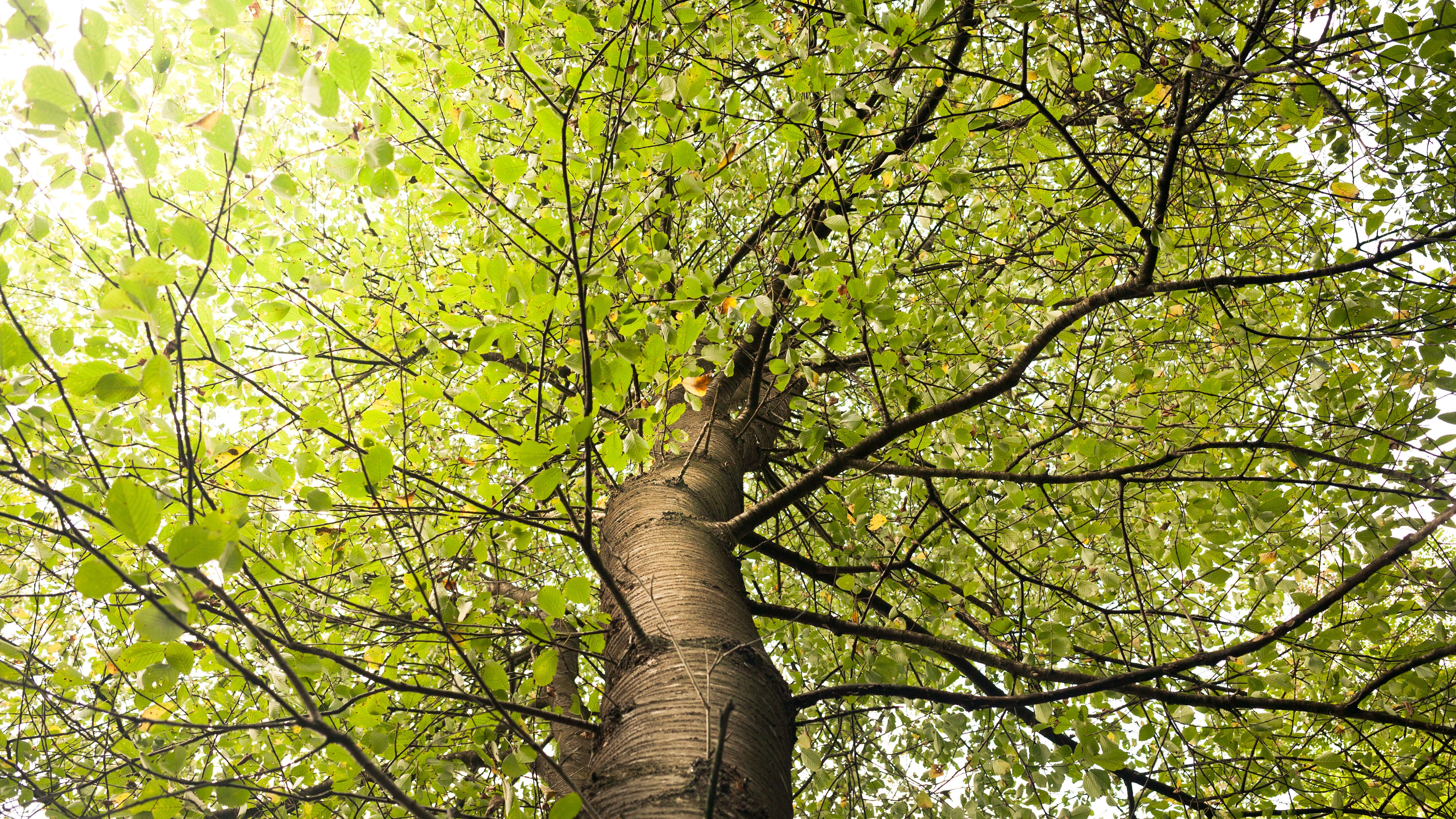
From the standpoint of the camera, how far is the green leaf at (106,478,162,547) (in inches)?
41.0

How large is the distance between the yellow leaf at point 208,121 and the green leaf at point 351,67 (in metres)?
0.24

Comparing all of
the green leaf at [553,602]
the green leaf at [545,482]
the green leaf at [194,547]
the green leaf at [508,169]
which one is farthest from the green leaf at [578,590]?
the green leaf at [508,169]

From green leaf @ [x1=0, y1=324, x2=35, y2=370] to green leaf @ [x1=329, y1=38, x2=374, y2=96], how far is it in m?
0.77

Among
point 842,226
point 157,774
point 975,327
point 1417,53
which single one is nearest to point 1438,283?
point 1417,53

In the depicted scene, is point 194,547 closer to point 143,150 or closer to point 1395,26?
point 143,150

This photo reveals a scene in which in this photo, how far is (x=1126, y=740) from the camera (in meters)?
3.57

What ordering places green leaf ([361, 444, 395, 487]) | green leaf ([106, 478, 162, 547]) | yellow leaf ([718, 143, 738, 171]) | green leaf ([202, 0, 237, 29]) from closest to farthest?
green leaf ([106, 478, 162, 547]), green leaf ([202, 0, 237, 29]), green leaf ([361, 444, 395, 487]), yellow leaf ([718, 143, 738, 171])

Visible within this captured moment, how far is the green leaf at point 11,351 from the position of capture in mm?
1312

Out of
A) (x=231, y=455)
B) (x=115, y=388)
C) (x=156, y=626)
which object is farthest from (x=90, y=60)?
(x=231, y=455)

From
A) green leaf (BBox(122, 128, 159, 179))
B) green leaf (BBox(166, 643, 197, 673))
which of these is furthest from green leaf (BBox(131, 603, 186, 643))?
green leaf (BBox(122, 128, 159, 179))

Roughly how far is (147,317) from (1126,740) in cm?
431

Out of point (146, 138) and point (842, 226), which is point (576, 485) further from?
point (146, 138)

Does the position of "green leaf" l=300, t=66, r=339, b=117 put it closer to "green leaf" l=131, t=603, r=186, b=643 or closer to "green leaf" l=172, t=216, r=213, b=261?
"green leaf" l=172, t=216, r=213, b=261

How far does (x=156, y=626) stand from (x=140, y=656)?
1.17ft
